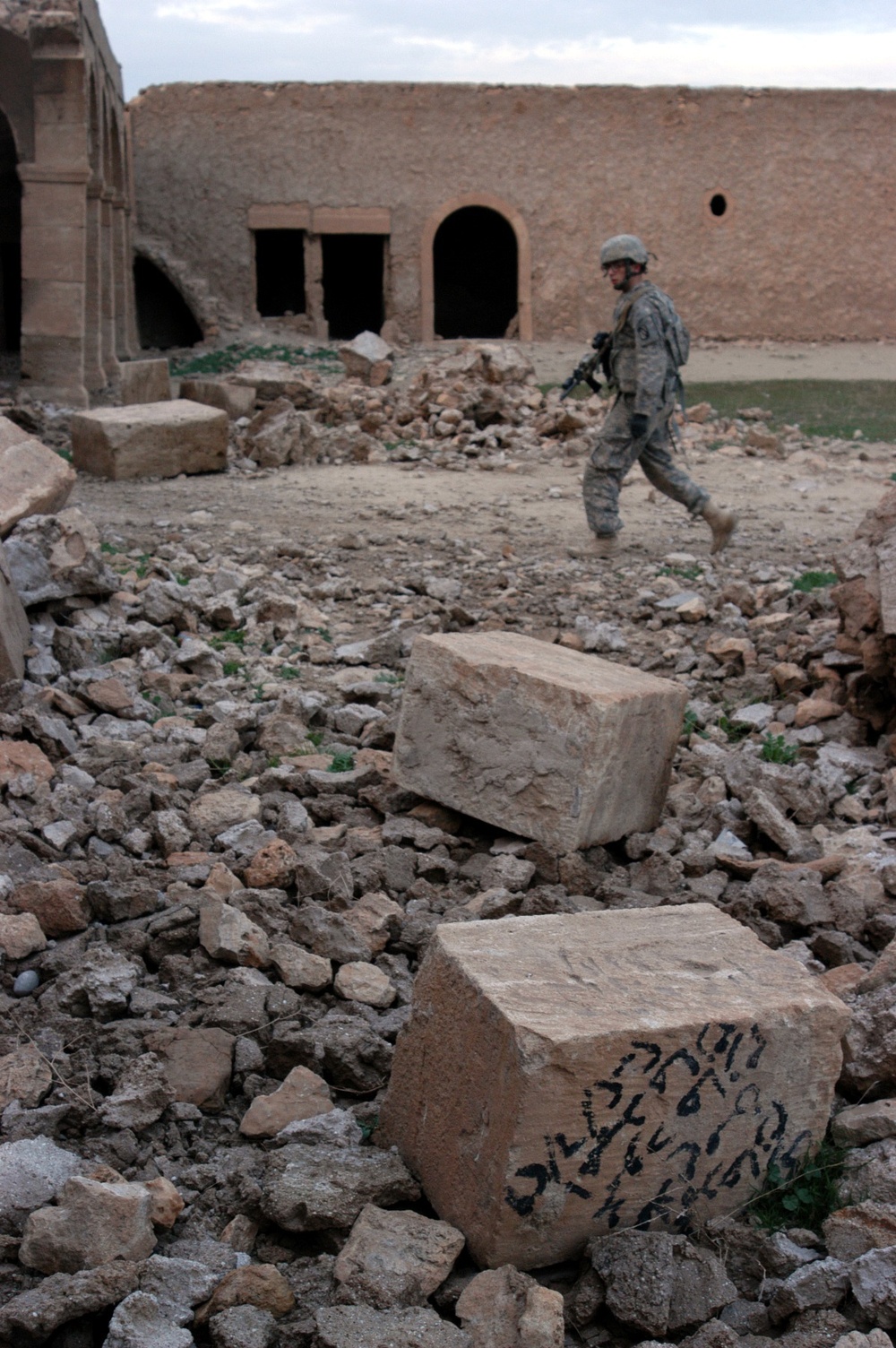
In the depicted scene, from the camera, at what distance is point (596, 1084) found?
86.2 inches

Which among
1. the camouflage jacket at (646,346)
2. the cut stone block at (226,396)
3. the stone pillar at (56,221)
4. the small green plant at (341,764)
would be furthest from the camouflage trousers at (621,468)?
the stone pillar at (56,221)

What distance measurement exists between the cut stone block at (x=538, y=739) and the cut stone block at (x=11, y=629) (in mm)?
1690

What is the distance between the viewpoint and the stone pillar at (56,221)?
11.5 metres

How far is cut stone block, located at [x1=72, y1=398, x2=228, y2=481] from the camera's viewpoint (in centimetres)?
890

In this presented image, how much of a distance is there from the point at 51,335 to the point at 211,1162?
10.8 metres

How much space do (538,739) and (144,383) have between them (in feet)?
28.5

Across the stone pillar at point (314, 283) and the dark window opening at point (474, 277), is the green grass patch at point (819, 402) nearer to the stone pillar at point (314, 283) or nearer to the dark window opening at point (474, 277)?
the stone pillar at point (314, 283)

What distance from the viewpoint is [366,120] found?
59.9 ft

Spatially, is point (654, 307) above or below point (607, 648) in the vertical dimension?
above

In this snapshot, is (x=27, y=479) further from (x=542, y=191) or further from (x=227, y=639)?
(x=542, y=191)

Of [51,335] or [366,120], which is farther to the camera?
[366,120]

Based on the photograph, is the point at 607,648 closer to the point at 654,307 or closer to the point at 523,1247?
the point at 654,307

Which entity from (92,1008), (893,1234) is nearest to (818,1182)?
(893,1234)

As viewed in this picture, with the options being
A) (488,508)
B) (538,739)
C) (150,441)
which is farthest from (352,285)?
(538,739)
